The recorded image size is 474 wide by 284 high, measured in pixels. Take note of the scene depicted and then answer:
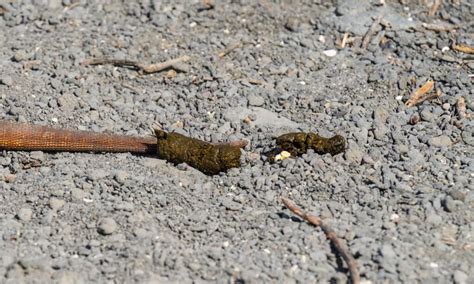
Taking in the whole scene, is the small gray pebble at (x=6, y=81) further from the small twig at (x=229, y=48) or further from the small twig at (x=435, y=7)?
the small twig at (x=435, y=7)

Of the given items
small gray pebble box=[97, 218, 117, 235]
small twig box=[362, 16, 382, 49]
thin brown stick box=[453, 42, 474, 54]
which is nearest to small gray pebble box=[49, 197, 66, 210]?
small gray pebble box=[97, 218, 117, 235]

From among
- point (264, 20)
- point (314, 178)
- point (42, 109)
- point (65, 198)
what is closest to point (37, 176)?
point (65, 198)

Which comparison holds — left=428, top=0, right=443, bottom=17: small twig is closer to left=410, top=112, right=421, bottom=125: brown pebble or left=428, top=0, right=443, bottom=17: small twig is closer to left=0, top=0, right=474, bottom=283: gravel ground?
left=0, top=0, right=474, bottom=283: gravel ground

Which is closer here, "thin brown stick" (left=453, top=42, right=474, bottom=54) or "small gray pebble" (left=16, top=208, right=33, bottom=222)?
"small gray pebble" (left=16, top=208, right=33, bottom=222)

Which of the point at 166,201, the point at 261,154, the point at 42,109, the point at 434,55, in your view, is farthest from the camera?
the point at 434,55

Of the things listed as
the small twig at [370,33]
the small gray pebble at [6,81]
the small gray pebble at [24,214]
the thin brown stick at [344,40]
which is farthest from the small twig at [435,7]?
the small gray pebble at [24,214]

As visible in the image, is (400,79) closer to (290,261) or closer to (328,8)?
(328,8)
